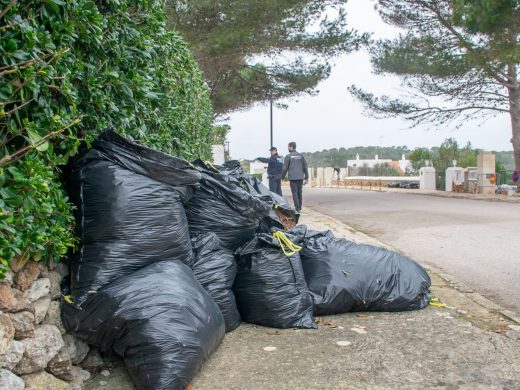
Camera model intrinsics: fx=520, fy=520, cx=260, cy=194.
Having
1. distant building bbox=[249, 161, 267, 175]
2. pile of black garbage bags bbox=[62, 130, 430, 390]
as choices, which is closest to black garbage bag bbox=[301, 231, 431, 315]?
pile of black garbage bags bbox=[62, 130, 430, 390]

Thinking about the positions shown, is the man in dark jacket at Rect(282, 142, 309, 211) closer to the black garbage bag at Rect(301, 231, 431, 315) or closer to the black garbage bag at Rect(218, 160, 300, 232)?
the black garbage bag at Rect(218, 160, 300, 232)

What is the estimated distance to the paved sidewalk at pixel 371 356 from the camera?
255cm

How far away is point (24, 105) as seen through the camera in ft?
6.95

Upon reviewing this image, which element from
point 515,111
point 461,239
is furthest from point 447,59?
point 461,239

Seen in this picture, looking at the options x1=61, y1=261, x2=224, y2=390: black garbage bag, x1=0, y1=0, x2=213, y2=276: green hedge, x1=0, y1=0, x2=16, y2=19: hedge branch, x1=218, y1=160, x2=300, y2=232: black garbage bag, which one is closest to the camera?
x1=0, y1=0, x2=16, y2=19: hedge branch

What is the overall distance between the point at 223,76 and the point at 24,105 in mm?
14392

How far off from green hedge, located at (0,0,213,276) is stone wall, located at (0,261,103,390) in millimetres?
125

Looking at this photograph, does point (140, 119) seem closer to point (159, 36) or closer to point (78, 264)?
point (159, 36)

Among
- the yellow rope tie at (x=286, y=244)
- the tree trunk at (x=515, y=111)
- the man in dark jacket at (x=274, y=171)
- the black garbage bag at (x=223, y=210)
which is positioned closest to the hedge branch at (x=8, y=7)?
the black garbage bag at (x=223, y=210)

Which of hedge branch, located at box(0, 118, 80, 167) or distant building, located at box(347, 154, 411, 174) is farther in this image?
distant building, located at box(347, 154, 411, 174)

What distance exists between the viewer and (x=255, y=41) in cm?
1246

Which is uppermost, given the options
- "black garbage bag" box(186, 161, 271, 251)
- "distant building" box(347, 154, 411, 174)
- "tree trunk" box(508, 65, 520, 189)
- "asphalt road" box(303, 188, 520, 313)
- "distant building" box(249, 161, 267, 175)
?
"tree trunk" box(508, 65, 520, 189)

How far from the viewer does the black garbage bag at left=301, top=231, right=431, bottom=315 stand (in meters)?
3.60

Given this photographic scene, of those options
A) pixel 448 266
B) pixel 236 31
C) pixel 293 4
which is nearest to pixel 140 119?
pixel 448 266
